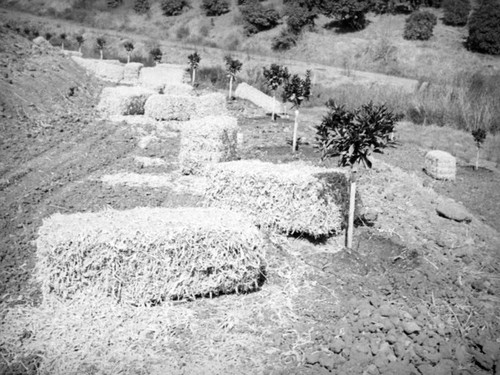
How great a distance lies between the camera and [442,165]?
14117 millimetres

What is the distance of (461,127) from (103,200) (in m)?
19.0

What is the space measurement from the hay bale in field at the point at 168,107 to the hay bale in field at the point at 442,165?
1012 centimetres

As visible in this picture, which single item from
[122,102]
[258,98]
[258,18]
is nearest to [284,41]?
[258,18]

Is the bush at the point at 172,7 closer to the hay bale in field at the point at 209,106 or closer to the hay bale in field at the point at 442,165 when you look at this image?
the hay bale in field at the point at 209,106

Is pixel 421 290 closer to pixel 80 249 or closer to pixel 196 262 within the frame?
pixel 196 262

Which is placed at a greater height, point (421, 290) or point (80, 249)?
point (80, 249)

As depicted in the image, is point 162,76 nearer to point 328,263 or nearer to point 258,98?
point 258,98

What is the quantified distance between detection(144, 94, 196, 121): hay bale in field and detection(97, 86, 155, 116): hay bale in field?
20.4 inches

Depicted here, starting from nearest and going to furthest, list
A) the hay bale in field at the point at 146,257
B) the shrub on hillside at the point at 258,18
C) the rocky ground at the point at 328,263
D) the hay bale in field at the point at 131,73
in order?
the rocky ground at the point at 328,263, the hay bale in field at the point at 146,257, the hay bale in field at the point at 131,73, the shrub on hillside at the point at 258,18

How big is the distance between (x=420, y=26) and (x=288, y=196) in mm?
44886

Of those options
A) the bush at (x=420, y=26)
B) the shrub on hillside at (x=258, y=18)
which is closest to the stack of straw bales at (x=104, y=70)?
the shrub on hillside at (x=258, y=18)

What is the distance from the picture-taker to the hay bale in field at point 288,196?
845cm

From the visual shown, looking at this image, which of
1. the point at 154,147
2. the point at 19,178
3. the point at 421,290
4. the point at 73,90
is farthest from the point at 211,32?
the point at 421,290

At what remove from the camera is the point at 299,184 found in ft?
27.7
